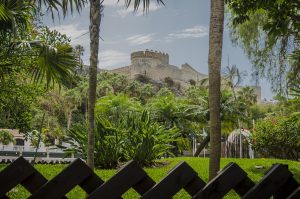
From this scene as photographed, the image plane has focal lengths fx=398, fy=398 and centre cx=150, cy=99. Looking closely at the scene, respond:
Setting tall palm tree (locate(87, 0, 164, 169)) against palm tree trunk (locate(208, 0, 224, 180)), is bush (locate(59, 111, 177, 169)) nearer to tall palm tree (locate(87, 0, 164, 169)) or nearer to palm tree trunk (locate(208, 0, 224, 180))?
tall palm tree (locate(87, 0, 164, 169))

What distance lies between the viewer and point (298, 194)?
1945 millimetres

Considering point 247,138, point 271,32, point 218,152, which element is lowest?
point 247,138

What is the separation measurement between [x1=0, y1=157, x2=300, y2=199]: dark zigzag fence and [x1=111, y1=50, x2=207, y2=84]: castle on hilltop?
8666cm

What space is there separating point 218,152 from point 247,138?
17.0 metres

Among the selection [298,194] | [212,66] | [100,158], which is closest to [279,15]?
[212,66]

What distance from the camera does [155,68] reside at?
89.8 m

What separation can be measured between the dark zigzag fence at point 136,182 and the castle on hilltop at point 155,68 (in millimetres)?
86658

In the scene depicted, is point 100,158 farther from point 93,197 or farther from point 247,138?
point 247,138

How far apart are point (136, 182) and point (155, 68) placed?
88343mm

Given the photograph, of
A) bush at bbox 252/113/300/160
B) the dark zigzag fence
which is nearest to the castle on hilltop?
bush at bbox 252/113/300/160

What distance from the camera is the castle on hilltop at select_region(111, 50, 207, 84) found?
294 feet

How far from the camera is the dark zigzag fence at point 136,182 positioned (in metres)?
1.68

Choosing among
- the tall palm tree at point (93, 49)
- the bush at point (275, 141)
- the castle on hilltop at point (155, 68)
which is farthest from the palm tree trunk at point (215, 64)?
the castle on hilltop at point (155, 68)

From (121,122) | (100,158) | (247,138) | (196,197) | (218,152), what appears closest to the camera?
(196,197)
